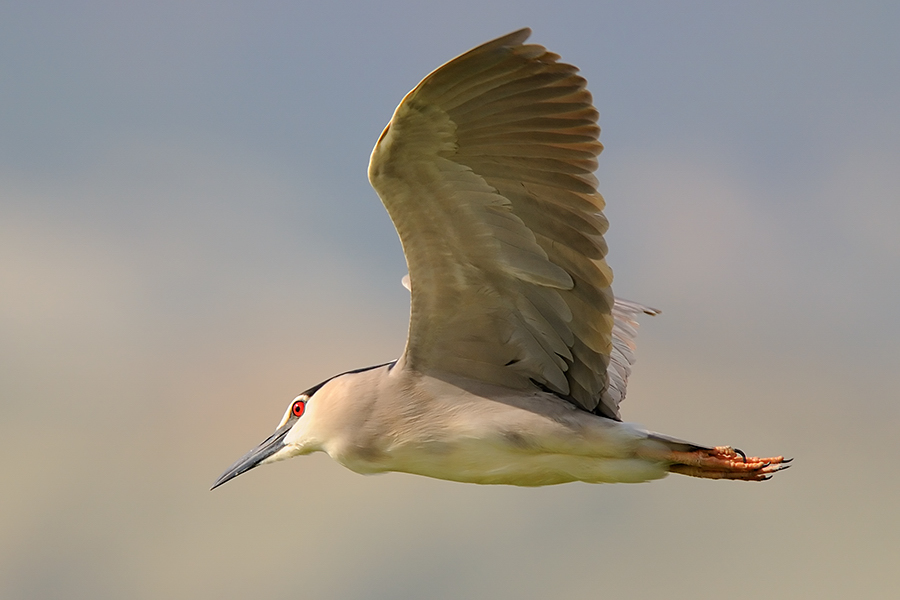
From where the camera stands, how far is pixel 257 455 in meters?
7.08

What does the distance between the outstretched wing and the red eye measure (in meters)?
1.02

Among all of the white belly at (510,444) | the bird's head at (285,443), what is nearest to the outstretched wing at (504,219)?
the white belly at (510,444)

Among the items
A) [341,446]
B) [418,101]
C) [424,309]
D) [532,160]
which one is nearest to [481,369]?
[424,309]

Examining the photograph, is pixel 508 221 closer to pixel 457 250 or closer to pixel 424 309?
pixel 457 250

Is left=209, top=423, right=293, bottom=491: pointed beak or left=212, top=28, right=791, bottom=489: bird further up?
left=212, top=28, right=791, bottom=489: bird

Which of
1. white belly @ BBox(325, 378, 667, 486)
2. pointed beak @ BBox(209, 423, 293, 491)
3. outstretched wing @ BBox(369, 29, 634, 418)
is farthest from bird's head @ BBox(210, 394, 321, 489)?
outstretched wing @ BBox(369, 29, 634, 418)

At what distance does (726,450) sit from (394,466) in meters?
2.03

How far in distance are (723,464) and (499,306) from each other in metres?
1.68

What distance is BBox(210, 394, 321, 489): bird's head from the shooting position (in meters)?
6.67

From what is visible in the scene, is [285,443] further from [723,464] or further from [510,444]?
[723,464]

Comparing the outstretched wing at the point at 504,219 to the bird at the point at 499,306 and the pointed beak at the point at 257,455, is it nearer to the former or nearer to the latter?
the bird at the point at 499,306

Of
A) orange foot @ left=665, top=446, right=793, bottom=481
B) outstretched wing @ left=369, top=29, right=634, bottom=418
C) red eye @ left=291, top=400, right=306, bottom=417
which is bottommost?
orange foot @ left=665, top=446, right=793, bottom=481

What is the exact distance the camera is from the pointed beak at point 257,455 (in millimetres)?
6978

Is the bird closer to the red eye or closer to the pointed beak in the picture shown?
the red eye
